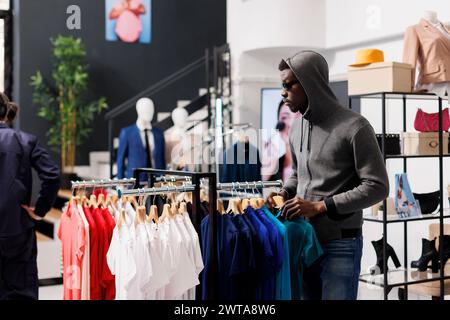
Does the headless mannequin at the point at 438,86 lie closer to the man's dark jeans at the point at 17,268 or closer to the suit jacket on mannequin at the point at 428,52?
the suit jacket on mannequin at the point at 428,52

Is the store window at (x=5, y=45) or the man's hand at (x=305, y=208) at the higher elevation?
the store window at (x=5, y=45)

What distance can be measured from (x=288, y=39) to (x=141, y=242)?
15.8ft

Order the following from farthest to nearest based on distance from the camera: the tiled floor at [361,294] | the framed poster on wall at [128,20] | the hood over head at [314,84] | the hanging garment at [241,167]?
the framed poster on wall at [128,20]
the tiled floor at [361,294]
the hanging garment at [241,167]
the hood over head at [314,84]

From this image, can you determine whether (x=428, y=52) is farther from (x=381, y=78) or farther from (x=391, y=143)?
(x=391, y=143)

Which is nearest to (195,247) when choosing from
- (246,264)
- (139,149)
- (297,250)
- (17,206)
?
(246,264)

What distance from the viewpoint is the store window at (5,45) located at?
26.9 feet

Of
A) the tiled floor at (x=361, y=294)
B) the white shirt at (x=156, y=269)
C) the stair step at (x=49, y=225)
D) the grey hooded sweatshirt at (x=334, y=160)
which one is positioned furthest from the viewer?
the stair step at (x=49, y=225)

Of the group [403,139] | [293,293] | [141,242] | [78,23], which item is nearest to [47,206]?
[141,242]

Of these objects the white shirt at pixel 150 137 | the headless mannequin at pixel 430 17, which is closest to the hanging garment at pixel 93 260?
the headless mannequin at pixel 430 17

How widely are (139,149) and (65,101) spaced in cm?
207

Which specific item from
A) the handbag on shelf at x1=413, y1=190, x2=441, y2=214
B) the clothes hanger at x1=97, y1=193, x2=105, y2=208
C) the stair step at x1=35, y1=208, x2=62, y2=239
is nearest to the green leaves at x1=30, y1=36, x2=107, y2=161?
the stair step at x1=35, y1=208, x2=62, y2=239

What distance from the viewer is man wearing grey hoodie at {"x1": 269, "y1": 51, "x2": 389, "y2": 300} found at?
252 centimetres

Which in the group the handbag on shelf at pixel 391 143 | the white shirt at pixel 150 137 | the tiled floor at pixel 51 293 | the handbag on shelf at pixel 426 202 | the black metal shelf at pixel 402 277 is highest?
the white shirt at pixel 150 137

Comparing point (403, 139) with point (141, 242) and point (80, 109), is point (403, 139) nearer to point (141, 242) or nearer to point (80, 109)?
point (141, 242)
